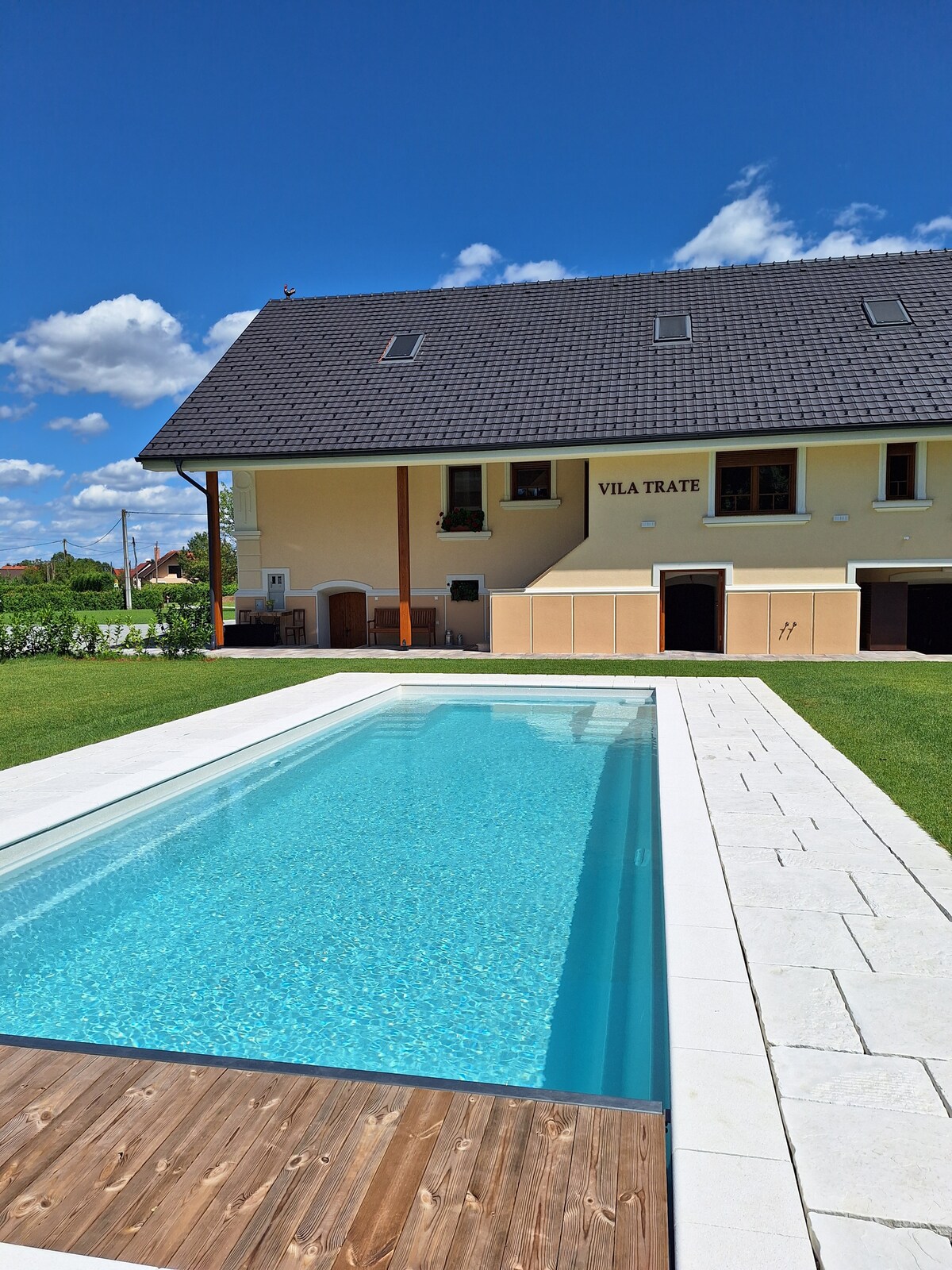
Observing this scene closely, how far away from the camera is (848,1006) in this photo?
2945 millimetres

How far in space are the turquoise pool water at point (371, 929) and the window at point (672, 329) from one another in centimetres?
1283

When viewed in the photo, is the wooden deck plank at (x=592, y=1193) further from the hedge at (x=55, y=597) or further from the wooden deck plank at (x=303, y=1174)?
the hedge at (x=55, y=597)

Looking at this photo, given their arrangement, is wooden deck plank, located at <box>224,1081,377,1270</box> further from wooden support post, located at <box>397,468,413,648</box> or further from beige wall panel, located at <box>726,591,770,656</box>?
wooden support post, located at <box>397,468,413,648</box>

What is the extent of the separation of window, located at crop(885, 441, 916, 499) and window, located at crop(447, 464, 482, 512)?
27.4 ft

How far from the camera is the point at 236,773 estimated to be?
7266 mm

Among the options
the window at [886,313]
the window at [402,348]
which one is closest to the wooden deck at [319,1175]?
the window at [402,348]

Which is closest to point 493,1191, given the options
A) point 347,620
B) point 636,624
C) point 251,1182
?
point 251,1182

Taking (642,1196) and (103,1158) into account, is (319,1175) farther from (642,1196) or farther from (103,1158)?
(642,1196)

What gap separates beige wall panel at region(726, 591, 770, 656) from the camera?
602 inches

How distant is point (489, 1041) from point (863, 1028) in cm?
147

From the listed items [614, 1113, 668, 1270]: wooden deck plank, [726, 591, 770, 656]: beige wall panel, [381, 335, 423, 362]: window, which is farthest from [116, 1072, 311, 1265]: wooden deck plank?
[381, 335, 423, 362]: window

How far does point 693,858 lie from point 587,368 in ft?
47.6

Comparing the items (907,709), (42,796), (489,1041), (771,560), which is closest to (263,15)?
(771,560)

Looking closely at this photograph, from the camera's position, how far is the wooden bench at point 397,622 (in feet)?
59.2
